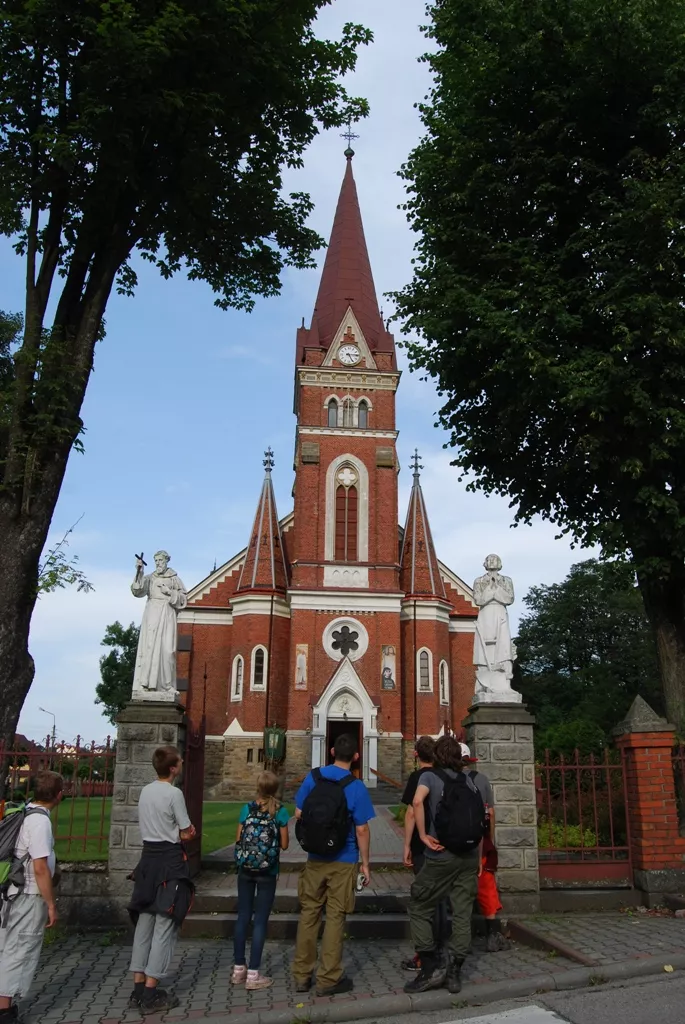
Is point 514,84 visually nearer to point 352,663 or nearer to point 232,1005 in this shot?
point 232,1005

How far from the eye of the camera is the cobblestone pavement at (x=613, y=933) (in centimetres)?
668

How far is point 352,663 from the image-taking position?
102 ft

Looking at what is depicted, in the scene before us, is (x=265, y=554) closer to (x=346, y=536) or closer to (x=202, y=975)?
(x=346, y=536)

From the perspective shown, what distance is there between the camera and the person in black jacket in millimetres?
5555

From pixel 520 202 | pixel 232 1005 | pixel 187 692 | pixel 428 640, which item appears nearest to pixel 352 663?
pixel 428 640

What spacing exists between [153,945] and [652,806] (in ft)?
18.4

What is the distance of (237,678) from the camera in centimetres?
3225

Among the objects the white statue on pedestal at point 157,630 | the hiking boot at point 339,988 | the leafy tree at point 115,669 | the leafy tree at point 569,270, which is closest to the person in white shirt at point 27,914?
the hiking boot at point 339,988

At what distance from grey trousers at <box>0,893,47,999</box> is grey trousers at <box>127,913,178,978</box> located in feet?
Answer: 2.42

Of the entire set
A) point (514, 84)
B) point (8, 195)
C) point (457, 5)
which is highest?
point (457, 5)

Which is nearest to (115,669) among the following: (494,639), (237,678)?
(237,678)

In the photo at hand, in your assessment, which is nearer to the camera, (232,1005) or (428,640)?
(232,1005)

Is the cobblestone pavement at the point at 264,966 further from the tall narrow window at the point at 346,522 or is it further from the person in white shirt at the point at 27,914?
the tall narrow window at the point at 346,522

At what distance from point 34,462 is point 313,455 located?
23755 mm
